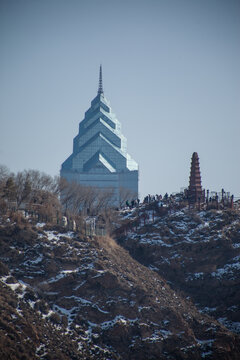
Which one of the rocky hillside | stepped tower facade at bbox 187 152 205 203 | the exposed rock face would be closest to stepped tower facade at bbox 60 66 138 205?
stepped tower facade at bbox 187 152 205 203

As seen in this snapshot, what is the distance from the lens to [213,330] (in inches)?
3049

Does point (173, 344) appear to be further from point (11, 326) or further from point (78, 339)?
point (11, 326)

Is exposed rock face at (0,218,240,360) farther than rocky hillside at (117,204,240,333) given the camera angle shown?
No

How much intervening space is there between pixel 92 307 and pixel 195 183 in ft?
123

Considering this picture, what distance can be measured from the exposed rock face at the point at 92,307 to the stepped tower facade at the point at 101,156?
7461cm

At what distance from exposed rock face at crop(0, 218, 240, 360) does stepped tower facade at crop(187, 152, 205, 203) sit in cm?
2219

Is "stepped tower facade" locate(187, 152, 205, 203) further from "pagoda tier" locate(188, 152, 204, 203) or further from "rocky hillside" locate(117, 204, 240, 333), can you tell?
"rocky hillside" locate(117, 204, 240, 333)

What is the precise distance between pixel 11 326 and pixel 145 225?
1285 inches

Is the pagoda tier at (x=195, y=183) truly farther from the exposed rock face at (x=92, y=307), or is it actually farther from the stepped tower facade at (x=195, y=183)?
the exposed rock face at (x=92, y=307)

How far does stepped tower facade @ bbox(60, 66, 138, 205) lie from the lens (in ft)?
547

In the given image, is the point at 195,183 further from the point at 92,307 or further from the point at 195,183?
the point at 92,307

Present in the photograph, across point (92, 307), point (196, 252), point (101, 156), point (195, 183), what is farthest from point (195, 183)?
point (101, 156)

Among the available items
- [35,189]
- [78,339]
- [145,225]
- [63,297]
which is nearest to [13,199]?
[35,189]

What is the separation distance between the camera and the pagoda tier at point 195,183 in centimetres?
10744
